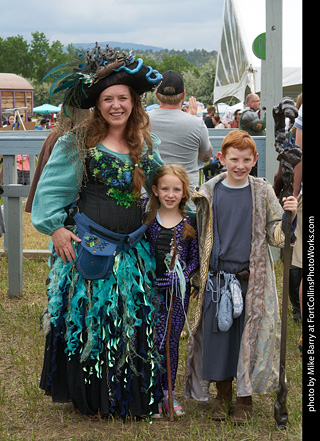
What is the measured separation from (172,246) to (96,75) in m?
0.99

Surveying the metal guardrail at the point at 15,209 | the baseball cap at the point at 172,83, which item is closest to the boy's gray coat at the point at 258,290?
the baseball cap at the point at 172,83

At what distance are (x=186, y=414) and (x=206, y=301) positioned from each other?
2.20 feet

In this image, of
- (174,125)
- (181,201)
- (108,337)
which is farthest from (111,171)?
(174,125)

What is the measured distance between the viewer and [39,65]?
102 metres

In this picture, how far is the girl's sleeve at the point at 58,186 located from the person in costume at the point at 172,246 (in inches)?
18.0

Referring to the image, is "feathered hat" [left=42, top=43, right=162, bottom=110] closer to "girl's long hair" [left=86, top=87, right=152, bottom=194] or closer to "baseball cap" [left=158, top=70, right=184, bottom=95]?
"girl's long hair" [left=86, top=87, right=152, bottom=194]

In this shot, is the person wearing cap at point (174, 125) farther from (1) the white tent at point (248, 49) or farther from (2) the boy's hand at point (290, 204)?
(1) the white tent at point (248, 49)

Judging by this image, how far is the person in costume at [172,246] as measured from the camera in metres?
3.73

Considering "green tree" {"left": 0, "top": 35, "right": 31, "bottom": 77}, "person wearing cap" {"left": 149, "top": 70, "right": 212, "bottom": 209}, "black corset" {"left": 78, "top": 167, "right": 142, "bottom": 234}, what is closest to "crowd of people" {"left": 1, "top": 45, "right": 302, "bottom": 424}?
"black corset" {"left": 78, "top": 167, "right": 142, "bottom": 234}

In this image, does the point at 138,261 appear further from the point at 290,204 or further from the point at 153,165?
the point at 290,204

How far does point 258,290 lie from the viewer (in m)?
3.65

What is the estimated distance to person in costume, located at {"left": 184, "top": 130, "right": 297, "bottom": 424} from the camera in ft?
11.9

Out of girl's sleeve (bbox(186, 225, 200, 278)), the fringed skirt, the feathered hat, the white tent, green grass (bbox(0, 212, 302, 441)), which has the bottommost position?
green grass (bbox(0, 212, 302, 441))

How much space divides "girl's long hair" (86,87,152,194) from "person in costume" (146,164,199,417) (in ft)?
0.50
